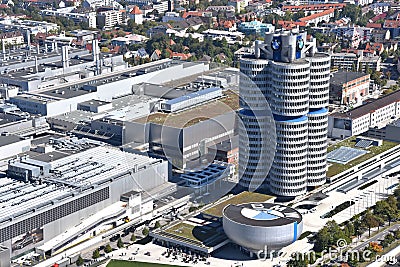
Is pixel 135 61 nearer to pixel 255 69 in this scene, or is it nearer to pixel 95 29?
pixel 95 29


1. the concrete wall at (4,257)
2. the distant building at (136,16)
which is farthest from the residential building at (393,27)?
the concrete wall at (4,257)

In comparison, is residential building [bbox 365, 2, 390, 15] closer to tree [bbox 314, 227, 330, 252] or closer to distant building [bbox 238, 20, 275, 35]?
distant building [bbox 238, 20, 275, 35]

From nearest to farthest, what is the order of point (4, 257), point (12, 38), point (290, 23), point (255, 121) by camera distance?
1. point (4, 257)
2. point (255, 121)
3. point (12, 38)
4. point (290, 23)

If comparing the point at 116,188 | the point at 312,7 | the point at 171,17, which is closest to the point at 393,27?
the point at 312,7

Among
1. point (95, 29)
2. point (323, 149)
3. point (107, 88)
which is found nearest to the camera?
point (323, 149)

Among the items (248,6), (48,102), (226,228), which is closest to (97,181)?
(226,228)

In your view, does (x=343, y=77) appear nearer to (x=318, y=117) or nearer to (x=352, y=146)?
(x=352, y=146)
